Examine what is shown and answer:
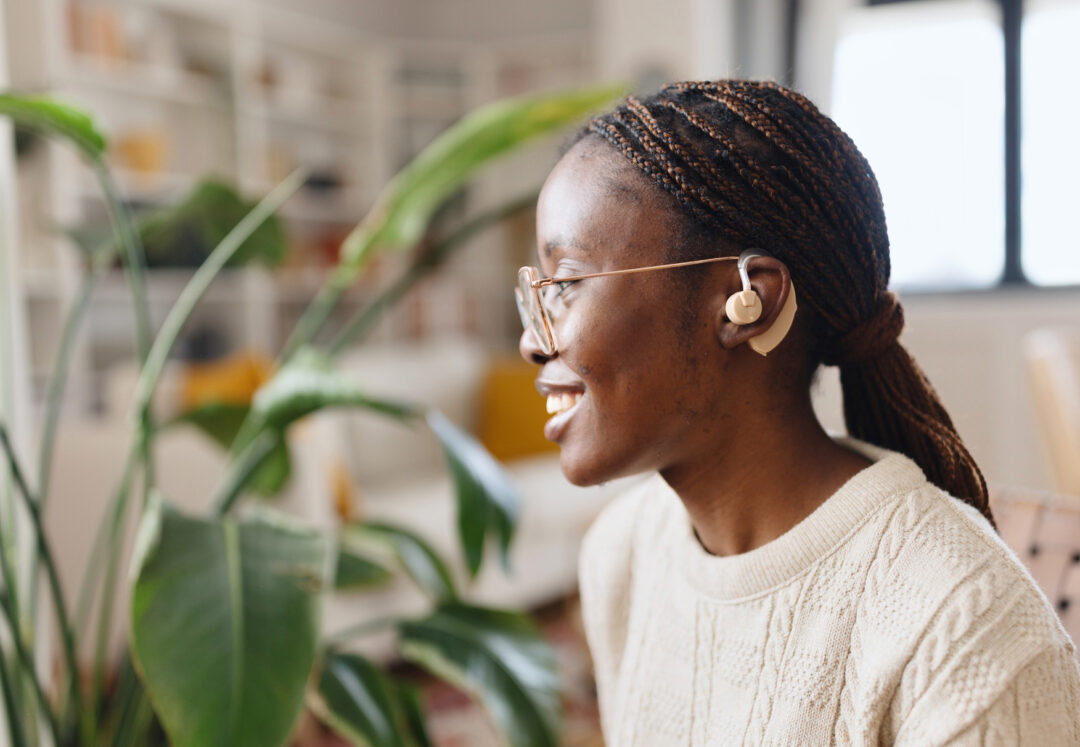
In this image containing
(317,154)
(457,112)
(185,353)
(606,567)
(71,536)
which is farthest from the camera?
(457,112)

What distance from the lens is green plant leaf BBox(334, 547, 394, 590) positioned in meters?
1.33

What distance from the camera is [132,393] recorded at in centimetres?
307

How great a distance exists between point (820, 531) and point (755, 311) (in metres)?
0.16

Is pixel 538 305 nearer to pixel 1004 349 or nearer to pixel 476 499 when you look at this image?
pixel 476 499

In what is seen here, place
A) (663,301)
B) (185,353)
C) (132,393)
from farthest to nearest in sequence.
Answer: (185,353), (132,393), (663,301)

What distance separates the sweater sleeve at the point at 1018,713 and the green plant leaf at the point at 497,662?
72 centimetres

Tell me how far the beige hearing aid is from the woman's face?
0.9 inches

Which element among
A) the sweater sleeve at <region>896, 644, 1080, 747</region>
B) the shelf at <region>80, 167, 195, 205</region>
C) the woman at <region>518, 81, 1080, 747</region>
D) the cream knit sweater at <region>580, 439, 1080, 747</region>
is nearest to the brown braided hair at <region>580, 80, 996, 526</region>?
the woman at <region>518, 81, 1080, 747</region>

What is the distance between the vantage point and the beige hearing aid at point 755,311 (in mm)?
600

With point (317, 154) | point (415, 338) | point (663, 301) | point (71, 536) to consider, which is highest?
point (317, 154)

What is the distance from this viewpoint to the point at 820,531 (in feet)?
2.12

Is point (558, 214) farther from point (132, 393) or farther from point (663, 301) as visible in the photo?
point (132, 393)

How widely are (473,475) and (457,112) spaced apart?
15.6 ft

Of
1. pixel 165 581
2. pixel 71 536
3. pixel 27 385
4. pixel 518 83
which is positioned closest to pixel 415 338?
pixel 518 83
